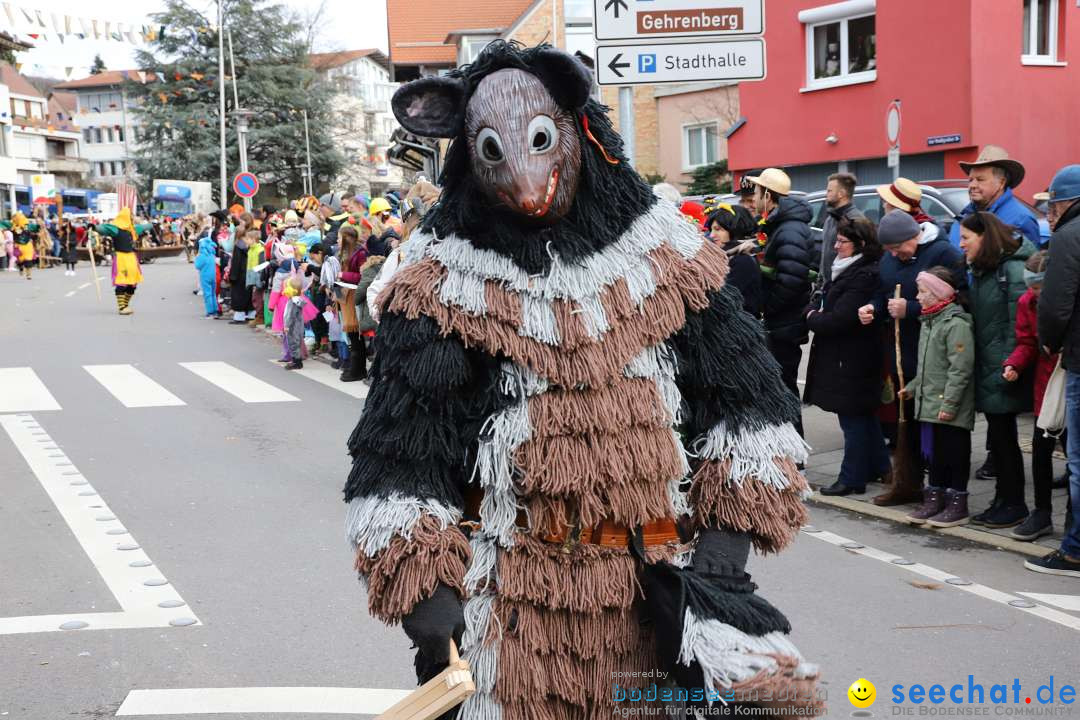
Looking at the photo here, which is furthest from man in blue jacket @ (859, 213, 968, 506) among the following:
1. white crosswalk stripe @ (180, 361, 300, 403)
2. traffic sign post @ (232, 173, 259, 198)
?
traffic sign post @ (232, 173, 259, 198)

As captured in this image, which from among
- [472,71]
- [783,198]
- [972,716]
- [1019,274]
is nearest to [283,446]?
[783,198]

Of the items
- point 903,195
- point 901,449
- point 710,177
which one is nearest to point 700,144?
point 710,177

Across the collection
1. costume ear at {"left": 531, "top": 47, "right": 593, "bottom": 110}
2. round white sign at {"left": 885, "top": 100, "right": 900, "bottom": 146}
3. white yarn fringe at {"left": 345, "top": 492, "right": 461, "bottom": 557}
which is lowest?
white yarn fringe at {"left": 345, "top": 492, "right": 461, "bottom": 557}

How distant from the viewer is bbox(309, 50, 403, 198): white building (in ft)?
202

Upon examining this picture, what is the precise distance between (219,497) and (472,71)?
17.8ft

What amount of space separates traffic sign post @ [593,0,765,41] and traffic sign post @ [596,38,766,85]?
2.5 inches

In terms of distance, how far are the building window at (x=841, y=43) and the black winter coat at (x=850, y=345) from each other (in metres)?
15.7

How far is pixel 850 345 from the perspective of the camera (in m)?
6.94

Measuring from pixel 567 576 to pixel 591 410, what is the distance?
319 mm

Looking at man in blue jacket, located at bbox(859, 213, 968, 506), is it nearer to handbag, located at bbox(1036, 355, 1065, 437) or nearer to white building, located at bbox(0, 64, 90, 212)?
handbag, located at bbox(1036, 355, 1065, 437)

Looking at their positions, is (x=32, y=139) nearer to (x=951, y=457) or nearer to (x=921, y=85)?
(x=921, y=85)

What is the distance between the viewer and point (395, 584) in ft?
6.86

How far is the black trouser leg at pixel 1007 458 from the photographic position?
242 inches

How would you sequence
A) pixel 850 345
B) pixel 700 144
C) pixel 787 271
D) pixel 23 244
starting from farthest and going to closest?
pixel 23 244, pixel 700 144, pixel 787 271, pixel 850 345
